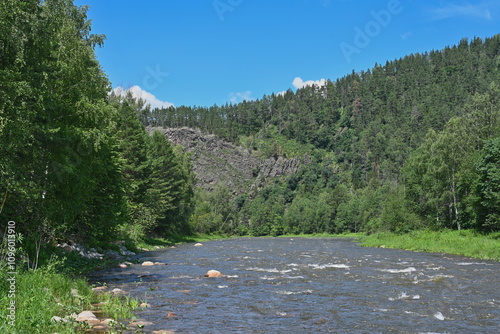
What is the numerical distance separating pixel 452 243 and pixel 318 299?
3335 centimetres

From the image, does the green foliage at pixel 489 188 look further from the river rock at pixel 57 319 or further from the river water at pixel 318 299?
the river rock at pixel 57 319

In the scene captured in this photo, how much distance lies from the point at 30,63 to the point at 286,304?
15.5m

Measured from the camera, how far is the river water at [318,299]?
1296 cm

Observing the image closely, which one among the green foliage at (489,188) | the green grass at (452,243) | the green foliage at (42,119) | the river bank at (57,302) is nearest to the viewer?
the river bank at (57,302)

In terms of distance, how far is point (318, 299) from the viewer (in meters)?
17.3

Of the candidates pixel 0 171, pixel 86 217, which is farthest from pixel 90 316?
pixel 86 217

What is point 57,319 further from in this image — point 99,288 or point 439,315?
point 439,315

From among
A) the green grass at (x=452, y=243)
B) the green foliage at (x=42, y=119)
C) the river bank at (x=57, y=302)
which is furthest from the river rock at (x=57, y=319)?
the green grass at (x=452, y=243)

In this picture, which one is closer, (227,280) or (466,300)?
(466,300)

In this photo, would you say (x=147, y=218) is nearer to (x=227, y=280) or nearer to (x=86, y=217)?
(x=86, y=217)

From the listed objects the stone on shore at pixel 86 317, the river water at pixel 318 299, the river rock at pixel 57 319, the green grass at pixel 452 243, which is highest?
the river rock at pixel 57 319

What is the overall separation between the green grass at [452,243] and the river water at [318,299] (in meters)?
9.97

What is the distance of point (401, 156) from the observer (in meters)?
180

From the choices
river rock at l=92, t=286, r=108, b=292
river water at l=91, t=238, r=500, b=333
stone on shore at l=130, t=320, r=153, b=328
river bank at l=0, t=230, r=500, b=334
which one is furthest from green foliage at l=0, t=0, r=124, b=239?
stone on shore at l=130, t=320, r=153, b=328
